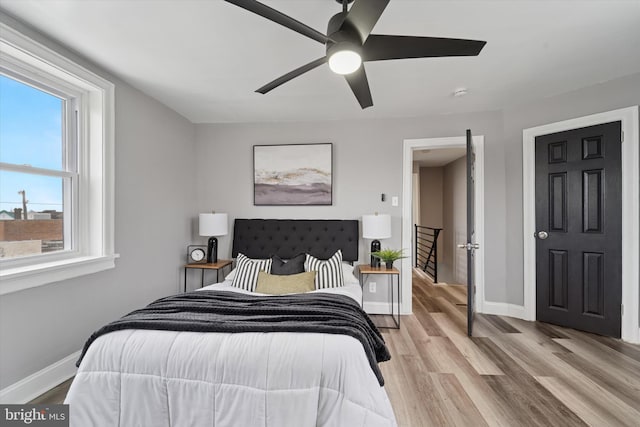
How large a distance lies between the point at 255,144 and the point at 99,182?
187cm

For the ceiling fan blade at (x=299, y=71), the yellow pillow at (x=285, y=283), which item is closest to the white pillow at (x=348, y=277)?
the yellow pillow at (x=285, y=283)

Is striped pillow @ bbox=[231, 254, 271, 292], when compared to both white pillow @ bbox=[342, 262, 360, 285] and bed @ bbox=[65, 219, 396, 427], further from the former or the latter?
bed @ bbox=[65, 219, 396, 427]

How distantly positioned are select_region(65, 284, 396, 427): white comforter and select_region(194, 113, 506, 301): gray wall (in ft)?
7.53

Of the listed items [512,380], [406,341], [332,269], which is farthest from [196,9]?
[512,380]

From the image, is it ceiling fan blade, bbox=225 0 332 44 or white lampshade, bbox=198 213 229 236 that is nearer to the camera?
ceiling fan blade, bbox=225 0 332 44

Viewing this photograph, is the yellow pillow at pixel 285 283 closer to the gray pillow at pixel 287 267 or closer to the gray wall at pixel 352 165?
the gray pillow at pixel 287 267

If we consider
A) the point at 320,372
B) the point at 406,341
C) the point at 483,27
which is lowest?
the point at 406,341

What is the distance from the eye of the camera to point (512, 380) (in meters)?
2.10

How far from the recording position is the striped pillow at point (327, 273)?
111 inches

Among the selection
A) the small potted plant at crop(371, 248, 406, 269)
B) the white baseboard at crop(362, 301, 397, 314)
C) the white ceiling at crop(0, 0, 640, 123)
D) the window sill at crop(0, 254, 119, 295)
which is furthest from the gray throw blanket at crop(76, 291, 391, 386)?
the white ceiling at crop(0, 0, 640, 123)

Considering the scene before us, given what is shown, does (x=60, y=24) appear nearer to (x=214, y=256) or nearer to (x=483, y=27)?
(x=214, y=256)

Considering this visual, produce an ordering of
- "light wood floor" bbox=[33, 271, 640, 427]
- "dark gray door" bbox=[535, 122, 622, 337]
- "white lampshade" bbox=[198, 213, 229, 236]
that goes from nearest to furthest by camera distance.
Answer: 1. "light wood floor" bbox=[33, 271, 640, 427]
2. "dark gray door" bbox=[535, 122, 622, 337]
3. "white lampshade" bbox=[198, 213, 229, 236]

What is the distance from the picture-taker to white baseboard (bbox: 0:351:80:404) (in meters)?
1.81

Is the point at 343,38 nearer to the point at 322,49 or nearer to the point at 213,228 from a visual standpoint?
the point at 322,49
